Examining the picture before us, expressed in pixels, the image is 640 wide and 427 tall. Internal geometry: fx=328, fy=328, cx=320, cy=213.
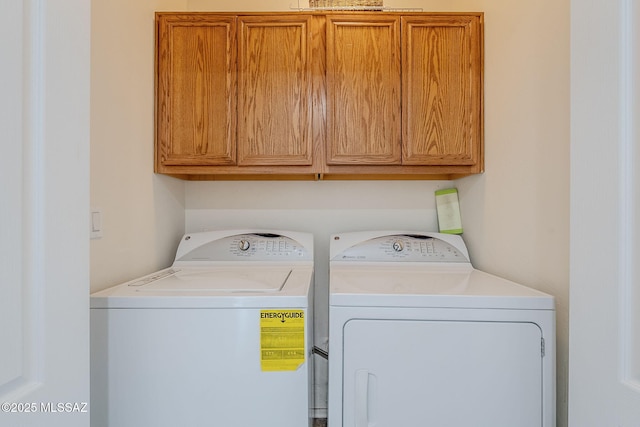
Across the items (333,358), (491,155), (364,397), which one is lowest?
(364,397)

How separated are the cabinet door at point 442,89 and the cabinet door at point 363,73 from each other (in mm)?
56

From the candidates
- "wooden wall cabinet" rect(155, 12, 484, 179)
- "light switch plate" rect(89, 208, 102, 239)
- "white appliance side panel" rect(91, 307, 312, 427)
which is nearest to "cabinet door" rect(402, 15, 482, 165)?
"wooden wall cabinet" rect(155, 12, 484, 179)

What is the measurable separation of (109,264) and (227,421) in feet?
2.31

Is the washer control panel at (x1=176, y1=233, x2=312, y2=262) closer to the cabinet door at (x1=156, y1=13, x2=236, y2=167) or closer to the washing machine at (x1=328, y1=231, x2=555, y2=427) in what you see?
the cabinet door at (x1=156, y1=13, x2=236, y2=167)

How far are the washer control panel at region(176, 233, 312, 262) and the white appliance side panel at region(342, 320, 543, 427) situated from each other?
76 centimetres

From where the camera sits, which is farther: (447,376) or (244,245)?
(244,245)

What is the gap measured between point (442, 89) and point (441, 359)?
1.18 metres

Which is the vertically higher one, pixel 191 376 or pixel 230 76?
pixel 230 76

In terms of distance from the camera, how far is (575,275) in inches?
29.4

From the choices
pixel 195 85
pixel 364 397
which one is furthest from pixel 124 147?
pixel 364 397

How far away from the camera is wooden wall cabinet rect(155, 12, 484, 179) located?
1.54m

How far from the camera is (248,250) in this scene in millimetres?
1689

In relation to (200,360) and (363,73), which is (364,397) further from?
(363,73)

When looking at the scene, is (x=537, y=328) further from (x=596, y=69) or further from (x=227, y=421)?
(x=227, y=421)
